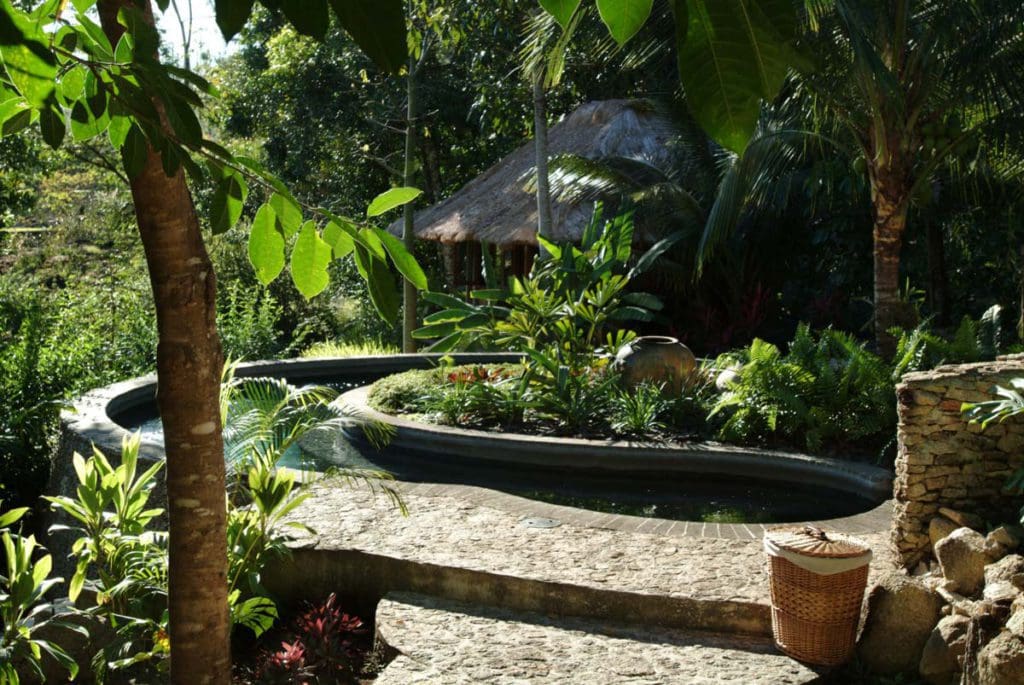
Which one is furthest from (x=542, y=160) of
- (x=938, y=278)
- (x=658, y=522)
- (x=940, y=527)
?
(x=940, y=527)

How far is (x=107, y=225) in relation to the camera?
838 inches

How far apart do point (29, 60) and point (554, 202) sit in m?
15.0

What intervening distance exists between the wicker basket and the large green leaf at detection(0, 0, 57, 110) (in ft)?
14.3

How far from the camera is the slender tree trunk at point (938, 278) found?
46.4ft

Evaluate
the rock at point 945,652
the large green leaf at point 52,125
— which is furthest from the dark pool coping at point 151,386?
the large green leaf at point 52,125

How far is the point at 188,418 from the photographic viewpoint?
9.57 ft

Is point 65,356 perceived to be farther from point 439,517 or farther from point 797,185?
point 797,185

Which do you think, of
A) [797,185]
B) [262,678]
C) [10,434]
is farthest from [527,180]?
[262,678]

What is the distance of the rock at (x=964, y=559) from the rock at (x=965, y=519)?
0.30 meters

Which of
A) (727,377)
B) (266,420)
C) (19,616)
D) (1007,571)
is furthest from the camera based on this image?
(727,377)

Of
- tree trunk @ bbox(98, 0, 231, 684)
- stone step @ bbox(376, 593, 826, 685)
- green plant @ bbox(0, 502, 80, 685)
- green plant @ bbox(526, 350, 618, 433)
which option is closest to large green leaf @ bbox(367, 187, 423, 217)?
tree trunk @ bbox(98, 0, 231, 684)

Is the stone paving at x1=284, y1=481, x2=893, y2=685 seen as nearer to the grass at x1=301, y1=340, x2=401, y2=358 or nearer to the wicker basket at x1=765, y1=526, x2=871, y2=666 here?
the wicker basket at x1=765, y1=526, x2=871, y2=666

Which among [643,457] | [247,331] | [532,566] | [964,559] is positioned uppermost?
[247,331]

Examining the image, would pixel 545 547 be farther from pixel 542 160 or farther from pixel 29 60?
pixel 542 160
